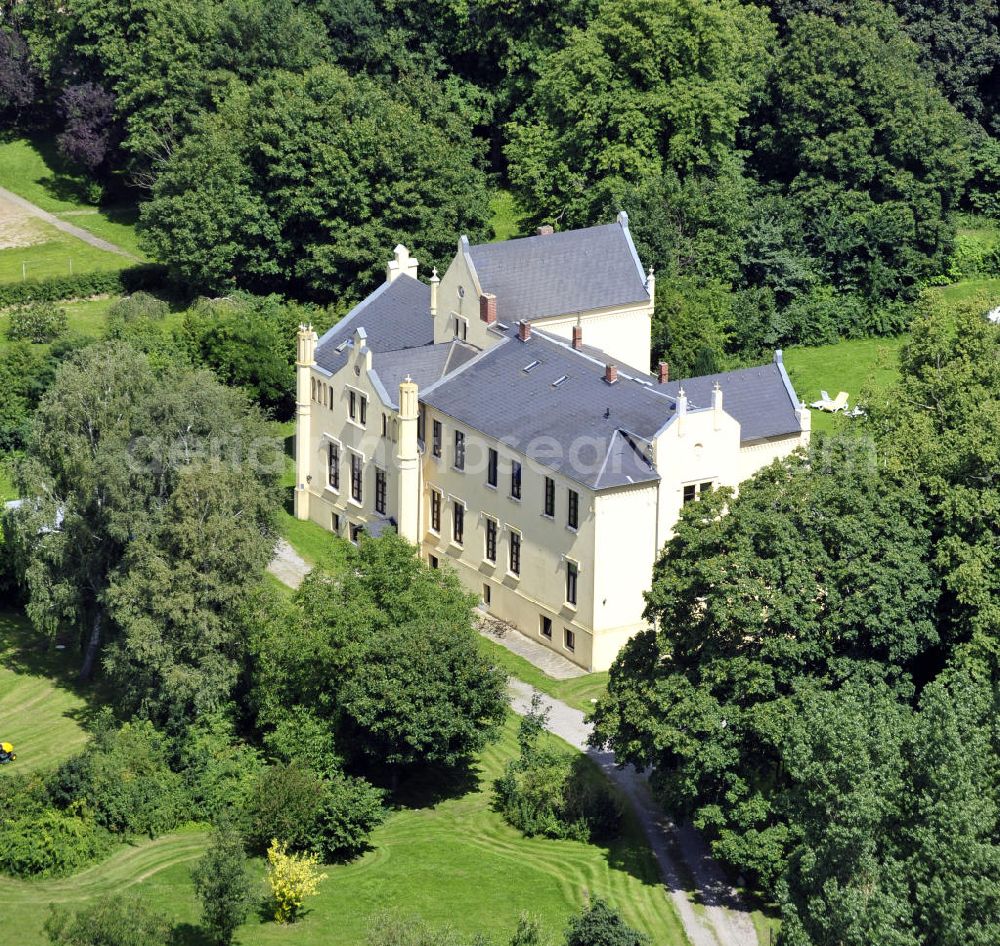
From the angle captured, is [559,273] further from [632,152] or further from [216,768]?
[216,768]

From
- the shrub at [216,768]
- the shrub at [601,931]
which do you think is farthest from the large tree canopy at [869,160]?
the shrub at [601,931]

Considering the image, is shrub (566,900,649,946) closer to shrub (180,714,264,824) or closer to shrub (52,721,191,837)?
shrub (180,714,264,824)

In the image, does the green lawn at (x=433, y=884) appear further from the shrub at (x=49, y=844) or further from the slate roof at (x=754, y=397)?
the slate roof at (x=754, y=397)

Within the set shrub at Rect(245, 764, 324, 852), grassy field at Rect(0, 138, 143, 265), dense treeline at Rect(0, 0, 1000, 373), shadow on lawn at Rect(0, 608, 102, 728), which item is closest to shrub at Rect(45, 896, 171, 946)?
shrub at Rect(245, 764, 324, 852)

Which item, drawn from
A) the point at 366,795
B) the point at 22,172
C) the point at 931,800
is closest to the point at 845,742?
the point at 931,800

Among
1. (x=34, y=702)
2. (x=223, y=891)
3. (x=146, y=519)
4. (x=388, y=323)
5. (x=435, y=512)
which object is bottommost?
(x=34, y=702)

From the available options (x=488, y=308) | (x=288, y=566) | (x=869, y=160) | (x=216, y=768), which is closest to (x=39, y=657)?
(x=288, y=566)

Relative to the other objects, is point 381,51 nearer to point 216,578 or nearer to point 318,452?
point 318,452
